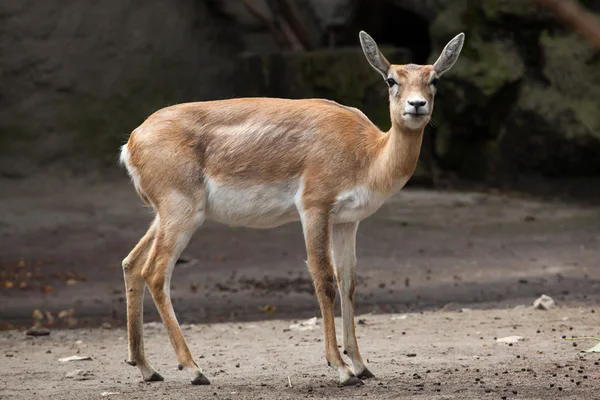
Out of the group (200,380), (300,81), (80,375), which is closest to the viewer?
(200,380)

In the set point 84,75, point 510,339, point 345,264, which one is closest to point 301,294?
point 510,339

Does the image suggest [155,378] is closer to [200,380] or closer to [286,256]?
[200,380]

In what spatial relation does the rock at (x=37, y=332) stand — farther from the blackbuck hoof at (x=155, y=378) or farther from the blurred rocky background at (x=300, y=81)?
the blurred rocky background at (x=300, y=81)

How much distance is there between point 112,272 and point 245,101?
16.7 ft

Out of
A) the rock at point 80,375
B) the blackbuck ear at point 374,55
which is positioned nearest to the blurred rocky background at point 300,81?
the rock at point 80,375

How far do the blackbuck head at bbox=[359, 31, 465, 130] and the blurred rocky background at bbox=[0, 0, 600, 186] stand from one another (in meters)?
9.08

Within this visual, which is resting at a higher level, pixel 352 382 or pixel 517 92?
pixel 352 382

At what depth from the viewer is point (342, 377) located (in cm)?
571

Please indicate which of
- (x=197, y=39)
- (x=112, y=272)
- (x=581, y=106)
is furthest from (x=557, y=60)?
(x=112, y=272)

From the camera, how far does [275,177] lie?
19.8 feet

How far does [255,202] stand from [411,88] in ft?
3.71

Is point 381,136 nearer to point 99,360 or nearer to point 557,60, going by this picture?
point 99,360

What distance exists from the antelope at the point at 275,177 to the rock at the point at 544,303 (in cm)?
281

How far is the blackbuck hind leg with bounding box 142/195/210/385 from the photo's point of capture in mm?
5891
